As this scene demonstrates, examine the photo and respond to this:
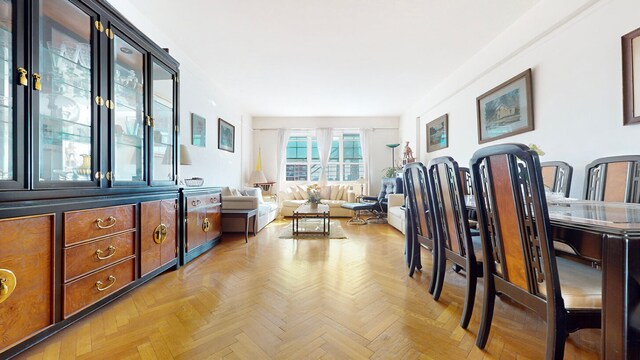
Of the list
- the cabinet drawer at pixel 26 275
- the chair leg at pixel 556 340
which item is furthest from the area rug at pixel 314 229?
the chair leg at pixel 556 340

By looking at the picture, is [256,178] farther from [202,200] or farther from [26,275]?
[26,275]

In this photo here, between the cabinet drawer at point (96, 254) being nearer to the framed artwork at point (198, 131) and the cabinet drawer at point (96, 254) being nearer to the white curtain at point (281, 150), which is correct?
the framed artwork at point (198, 131)

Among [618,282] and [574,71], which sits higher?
[574,71]

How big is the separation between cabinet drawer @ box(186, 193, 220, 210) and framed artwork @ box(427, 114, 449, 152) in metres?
4.03

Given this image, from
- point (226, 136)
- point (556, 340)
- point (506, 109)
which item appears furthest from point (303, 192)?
point (556, 340)

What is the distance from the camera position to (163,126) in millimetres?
2393

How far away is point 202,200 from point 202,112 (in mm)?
1828

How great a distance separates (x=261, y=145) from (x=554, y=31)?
5.89m

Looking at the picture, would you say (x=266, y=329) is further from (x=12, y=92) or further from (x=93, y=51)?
(x=93, y=51)

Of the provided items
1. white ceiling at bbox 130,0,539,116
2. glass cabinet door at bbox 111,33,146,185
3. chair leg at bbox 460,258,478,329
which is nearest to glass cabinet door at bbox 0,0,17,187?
glass cabinet door at bbox 111,33,146,185

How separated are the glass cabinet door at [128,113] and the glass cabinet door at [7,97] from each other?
0.54 metres

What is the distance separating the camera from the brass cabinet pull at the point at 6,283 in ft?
3.64

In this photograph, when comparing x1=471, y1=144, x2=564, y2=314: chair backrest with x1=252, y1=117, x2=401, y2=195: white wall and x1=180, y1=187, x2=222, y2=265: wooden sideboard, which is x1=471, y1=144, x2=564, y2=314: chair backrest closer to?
x1=180, y1=187, x2=222, y2=265: wooden sideboard

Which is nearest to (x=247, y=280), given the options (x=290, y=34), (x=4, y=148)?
(x=4, y=148)
